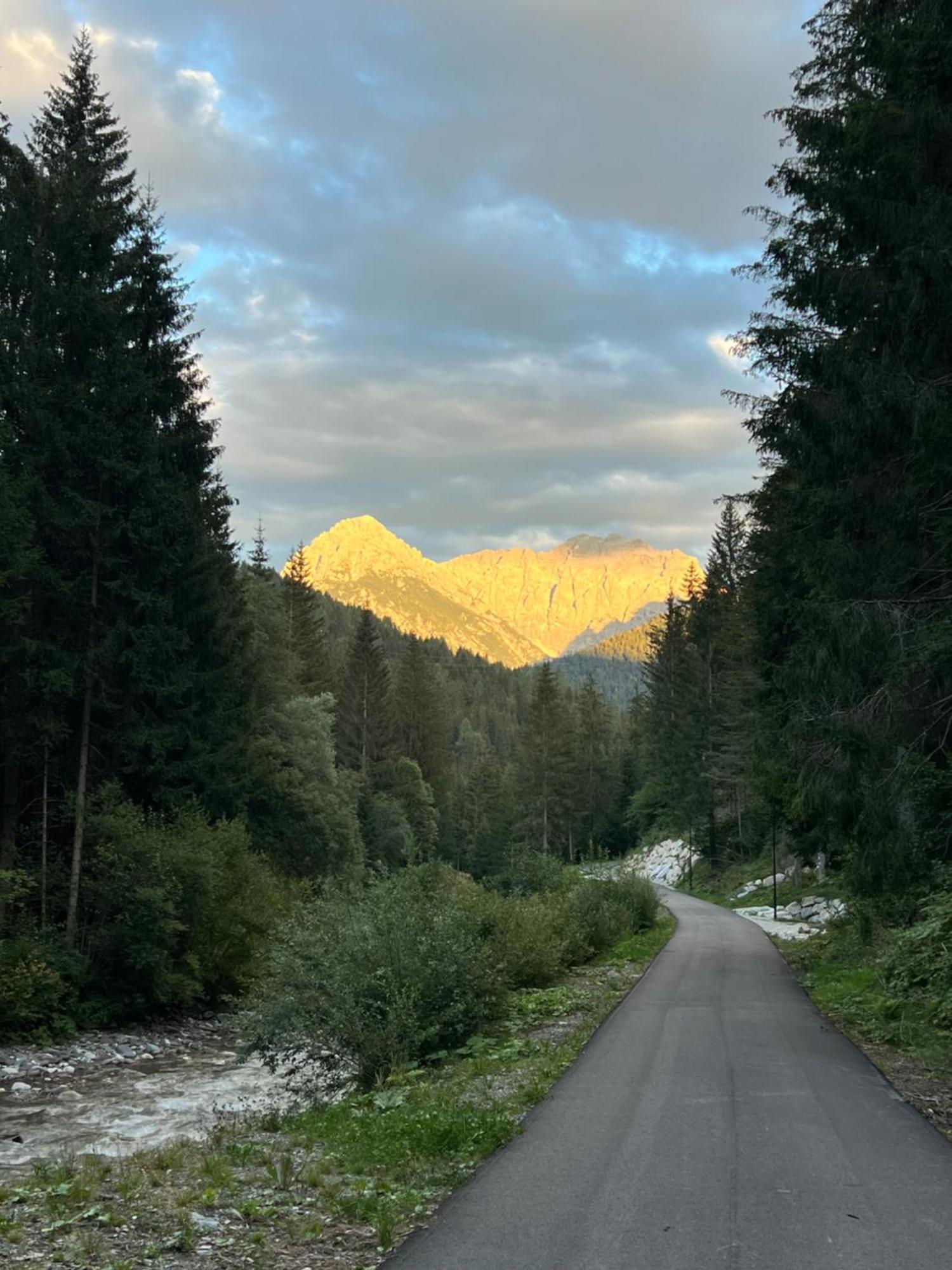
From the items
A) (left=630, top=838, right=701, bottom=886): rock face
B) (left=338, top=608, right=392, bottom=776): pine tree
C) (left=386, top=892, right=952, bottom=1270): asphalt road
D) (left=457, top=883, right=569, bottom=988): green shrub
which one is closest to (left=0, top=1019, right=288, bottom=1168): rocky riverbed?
(left=457, top=883, right=569, bottom=988): green shrub

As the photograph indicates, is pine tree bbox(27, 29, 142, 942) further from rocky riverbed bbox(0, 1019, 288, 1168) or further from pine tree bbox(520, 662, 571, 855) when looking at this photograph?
pine tree bbox(520, 662, 571, 855)

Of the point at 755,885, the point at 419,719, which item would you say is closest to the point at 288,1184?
the point at 755,885

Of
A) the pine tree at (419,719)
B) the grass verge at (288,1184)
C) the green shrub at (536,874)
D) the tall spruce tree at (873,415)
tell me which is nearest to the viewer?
the grass verge at (288,1184)

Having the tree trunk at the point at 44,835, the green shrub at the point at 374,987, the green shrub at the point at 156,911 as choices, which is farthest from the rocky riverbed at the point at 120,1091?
the tree trunk at the point at 44,835

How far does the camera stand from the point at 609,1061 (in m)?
10.2

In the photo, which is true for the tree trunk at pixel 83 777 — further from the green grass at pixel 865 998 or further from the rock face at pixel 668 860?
the rock face at pixel 668 860

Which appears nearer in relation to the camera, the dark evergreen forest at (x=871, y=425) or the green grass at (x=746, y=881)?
the dark evergreen forest at (x=871, y=425)

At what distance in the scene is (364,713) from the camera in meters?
68.3

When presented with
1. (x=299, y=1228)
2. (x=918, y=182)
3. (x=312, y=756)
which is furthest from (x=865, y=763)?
(x=312, y=756)

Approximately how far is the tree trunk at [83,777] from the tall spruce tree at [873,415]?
15.9m

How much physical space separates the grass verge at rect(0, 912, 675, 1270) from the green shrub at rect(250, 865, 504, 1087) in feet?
2.47

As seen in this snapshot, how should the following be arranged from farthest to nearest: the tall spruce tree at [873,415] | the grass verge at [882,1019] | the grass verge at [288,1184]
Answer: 1. the tall spruce tree at [873,415]
2. the grass verge at [882,1019]
3. the grass verge at [288,1184]

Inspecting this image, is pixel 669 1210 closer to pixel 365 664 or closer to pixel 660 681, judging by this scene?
pixel 365 664

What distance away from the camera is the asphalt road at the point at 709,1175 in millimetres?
4988
